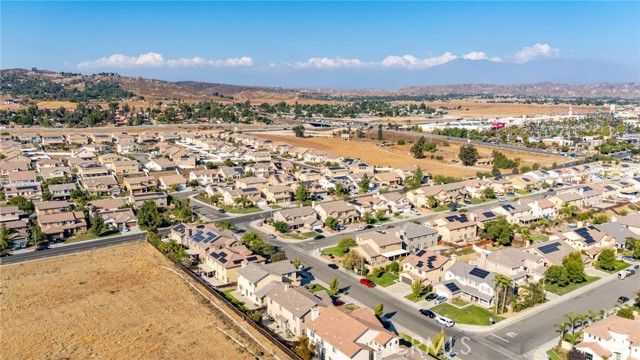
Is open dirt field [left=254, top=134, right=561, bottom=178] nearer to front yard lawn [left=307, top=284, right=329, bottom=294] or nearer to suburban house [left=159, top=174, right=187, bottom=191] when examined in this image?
suburban house [left=159, top=174, right=187, bottom=191]

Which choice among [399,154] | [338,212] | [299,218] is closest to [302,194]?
[338,212]

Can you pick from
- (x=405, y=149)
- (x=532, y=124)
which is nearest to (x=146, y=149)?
(x=405, y=149)

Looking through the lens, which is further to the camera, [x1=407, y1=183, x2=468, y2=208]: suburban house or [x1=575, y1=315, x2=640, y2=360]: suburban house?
[x1=407, y1=183, x2=468, y2=208]: suburban house

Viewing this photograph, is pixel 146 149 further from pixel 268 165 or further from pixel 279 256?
pixel 279 256

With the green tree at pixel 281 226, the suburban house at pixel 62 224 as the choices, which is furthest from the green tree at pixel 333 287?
the suburban house at pixel 62 224

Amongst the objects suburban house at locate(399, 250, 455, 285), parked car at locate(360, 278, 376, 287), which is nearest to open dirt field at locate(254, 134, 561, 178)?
suburban house at locate(399, 250, 455, 285)

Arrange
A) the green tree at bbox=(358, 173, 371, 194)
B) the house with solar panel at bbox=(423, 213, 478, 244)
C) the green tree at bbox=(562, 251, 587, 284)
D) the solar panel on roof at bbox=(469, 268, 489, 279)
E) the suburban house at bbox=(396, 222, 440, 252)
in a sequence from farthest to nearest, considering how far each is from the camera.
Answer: the green tree at bbox=(358, 173, 371, 194) → the house with solar panel at bbox=(423, 213, 478, 244) → the suburban house at bbox=(396, 222, 440, 252) → the green tree at bbox=(562, 251, 587, 284) → the solar panel on roof at bbox=(469, 268, 489, 279)

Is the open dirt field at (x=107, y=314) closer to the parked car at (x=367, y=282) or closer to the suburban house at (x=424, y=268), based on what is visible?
the parked car at (x=367, y=282)

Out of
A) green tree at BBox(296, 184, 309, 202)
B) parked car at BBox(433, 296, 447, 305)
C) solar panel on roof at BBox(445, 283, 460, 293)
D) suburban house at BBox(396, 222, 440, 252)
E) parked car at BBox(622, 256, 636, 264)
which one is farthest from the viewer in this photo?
green tree at BBox(296, 184, 309, 202)

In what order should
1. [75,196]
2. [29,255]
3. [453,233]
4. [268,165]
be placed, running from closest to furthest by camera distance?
[29,255] < [453,233] < [75,196] < [268,165]
